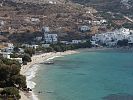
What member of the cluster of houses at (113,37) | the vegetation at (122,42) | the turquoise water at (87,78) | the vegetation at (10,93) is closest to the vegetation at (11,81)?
the vegetation at (10,93)

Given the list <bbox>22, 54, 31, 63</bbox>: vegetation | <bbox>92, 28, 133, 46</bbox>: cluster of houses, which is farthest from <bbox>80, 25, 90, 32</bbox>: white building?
<bbox>22, 54, 31, 63</bbox>: vegetation

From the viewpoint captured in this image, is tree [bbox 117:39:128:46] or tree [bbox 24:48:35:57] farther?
tree [bbox 117:39:128:46]

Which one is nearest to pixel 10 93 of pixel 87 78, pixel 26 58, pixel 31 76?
pixel 31 76

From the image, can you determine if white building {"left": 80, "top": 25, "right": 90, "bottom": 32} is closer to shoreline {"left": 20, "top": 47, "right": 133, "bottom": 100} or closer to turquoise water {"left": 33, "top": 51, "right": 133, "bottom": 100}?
shoreline {"left": 20, "top": 47, "right": 133, "bottom": 100}

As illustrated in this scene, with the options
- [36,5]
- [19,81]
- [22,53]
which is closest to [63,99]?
[19,81]

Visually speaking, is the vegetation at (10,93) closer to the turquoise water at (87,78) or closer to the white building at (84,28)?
the turquoise water at (87,78)

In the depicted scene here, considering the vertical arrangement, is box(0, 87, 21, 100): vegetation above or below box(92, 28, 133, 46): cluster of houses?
below

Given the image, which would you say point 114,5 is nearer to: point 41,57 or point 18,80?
point 41,57
